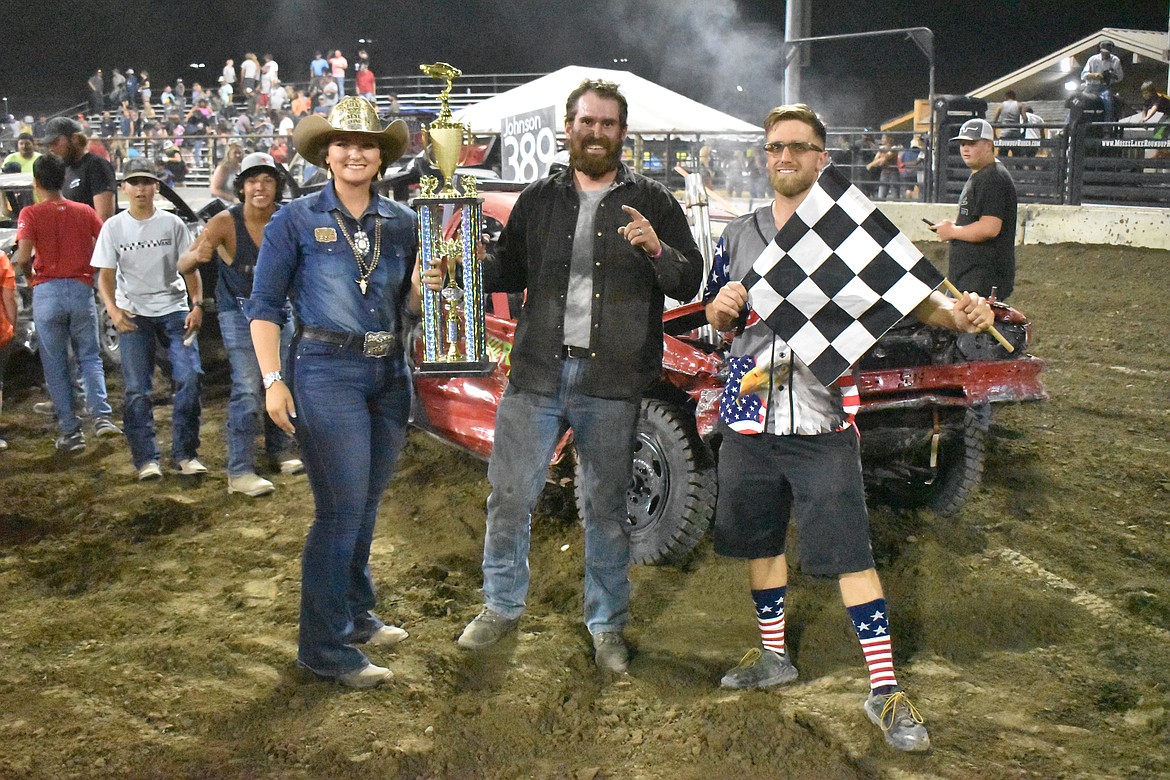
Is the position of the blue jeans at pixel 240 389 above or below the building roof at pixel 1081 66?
below

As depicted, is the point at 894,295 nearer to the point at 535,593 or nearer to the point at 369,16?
the point at 535,593

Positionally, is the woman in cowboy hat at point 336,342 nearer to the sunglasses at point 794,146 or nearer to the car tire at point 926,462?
the sunglasses at point 794,146

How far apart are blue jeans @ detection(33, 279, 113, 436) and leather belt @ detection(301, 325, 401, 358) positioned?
402cm

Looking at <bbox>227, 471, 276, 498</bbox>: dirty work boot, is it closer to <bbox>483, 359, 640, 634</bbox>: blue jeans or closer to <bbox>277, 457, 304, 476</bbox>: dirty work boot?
<bbox>277, 457, 304, 476</bbox>: dirty work boot

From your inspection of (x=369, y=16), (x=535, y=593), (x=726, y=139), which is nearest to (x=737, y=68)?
(x=726, y=139)

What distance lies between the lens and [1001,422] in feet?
23.1

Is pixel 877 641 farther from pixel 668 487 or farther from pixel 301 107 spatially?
pixel 301 107

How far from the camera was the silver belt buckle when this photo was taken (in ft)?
11.7

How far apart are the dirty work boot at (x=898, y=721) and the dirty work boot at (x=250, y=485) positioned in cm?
378

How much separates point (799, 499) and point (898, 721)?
727mm

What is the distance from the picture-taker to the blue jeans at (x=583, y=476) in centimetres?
381

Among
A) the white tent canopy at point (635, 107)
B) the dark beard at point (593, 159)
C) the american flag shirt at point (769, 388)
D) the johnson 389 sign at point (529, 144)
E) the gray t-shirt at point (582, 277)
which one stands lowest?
the american flag shirt at point (769, 388)

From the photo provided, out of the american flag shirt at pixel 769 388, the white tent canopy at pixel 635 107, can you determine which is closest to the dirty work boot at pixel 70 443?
the american flag shirt at pixel 769 388

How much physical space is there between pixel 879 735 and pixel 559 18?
4115 centimetres
